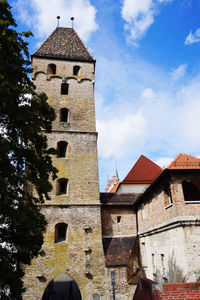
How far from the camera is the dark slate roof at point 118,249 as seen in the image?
42.9ft

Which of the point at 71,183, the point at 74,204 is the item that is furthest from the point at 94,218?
the point at 71,183

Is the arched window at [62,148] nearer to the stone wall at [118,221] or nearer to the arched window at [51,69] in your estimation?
the stone wall at [118,221]

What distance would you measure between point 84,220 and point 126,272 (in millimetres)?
3865

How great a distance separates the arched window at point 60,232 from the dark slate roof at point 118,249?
2665 mm

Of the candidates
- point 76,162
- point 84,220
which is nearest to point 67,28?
point 76,162

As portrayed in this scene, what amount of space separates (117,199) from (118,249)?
3.48 metres

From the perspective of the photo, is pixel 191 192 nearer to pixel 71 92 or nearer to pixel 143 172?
pixel 71 92

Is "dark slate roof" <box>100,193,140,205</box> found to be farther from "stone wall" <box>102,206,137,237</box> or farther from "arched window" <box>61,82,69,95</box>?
"arched window" <box>61,82,69,95</box>

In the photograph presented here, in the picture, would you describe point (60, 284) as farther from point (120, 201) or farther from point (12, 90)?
point (12, 90)

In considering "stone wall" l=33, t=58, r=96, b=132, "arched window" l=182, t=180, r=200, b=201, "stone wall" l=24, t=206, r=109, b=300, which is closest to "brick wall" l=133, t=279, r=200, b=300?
"arched window" l=182, t=180, r=200, b=201

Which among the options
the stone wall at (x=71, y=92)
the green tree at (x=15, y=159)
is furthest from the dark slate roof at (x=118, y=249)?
the stone wall at (x=71, y=92)

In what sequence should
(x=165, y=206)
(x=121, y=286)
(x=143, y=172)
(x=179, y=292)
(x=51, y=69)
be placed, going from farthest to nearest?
1. (x=143, y=172)
2. (x=51, y=69)
3. (x=121, y=286)
4. (x=165, y=206)
5. (x=179, y=292)

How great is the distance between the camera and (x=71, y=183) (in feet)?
48.0

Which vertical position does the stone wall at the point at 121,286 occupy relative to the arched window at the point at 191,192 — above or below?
below
